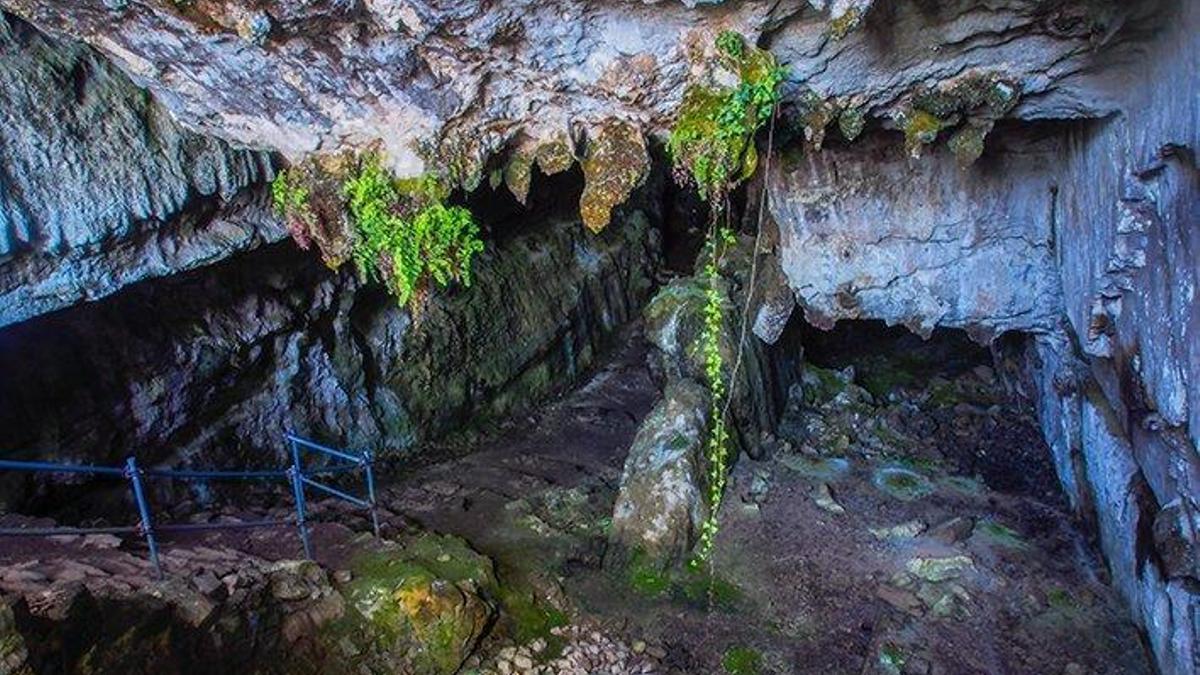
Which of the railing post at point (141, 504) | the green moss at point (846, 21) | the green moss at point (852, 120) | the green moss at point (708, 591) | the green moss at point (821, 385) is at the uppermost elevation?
the green moss at point (846, 21)

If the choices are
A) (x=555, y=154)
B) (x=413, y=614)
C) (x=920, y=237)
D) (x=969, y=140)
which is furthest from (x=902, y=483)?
(x=413, y=614)

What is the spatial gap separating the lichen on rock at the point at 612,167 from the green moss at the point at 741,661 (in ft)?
13.3

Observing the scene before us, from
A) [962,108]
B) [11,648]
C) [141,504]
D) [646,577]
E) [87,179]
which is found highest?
[87,179]

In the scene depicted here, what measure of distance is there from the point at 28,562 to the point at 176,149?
3.28 m

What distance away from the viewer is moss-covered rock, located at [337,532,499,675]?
19.5ft

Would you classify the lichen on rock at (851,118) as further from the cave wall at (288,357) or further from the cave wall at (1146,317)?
the cave wall at (288,357)

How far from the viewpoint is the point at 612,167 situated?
6.29m

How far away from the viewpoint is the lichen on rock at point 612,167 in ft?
20.4

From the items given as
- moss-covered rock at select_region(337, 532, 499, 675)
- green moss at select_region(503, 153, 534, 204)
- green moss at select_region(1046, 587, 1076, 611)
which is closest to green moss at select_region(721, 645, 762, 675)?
moss-covered rock at select_region(337, 532, 499, 675)

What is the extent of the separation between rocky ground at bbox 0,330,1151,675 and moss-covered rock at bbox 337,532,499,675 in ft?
0.06

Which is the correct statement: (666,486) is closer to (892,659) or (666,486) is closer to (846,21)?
(892,659)

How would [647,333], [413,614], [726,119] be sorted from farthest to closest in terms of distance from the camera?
[647,333], [413,614], [726,119]

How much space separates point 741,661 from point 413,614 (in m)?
2.95

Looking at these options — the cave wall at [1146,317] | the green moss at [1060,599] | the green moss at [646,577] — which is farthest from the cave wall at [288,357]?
the cave wall at [1146,317]
